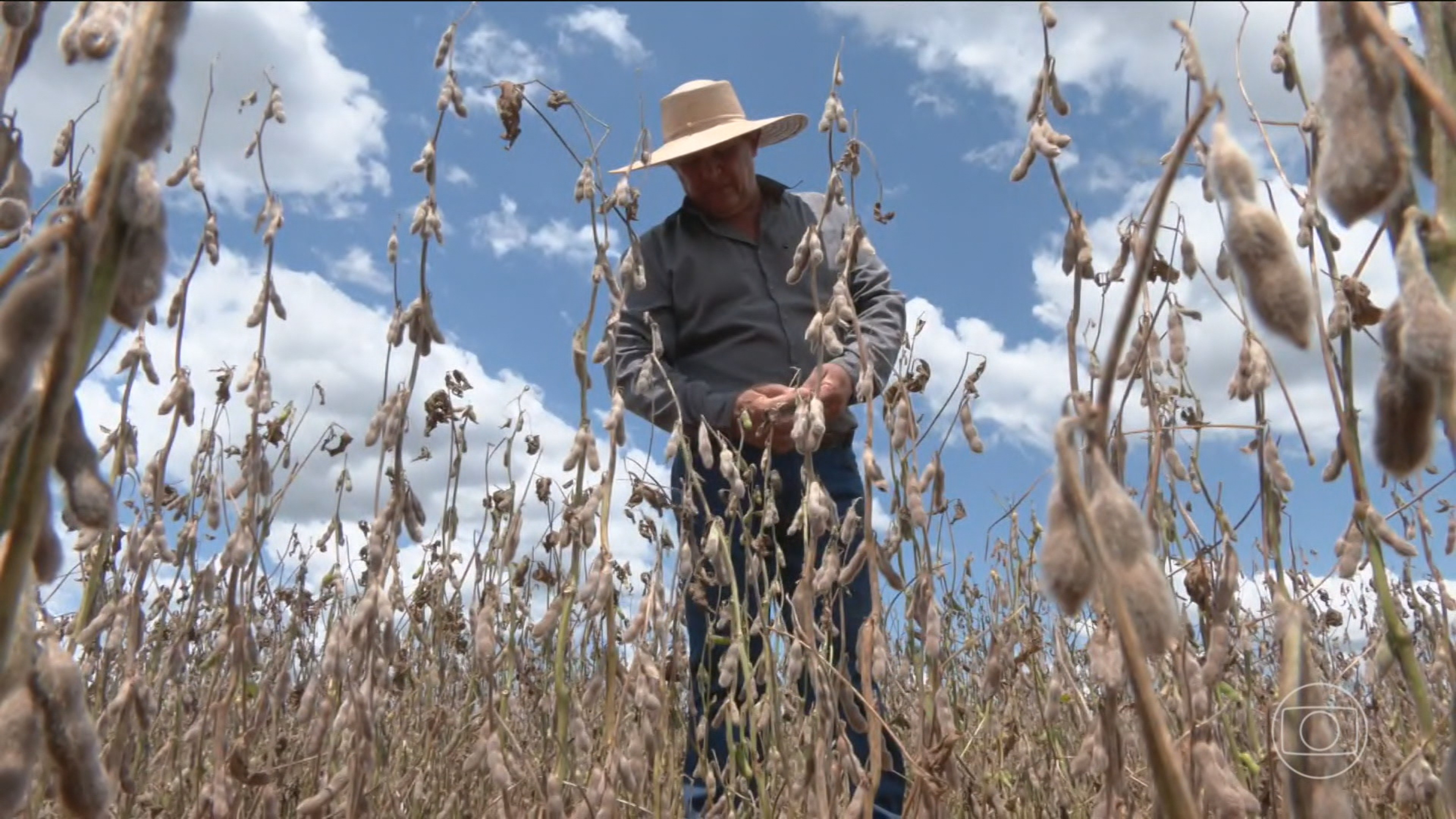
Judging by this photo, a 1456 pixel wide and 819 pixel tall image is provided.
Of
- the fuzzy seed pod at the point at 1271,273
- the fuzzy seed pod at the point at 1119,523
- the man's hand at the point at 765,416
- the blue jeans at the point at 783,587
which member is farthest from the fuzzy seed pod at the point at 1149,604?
the blue jeans at the point at 783,587

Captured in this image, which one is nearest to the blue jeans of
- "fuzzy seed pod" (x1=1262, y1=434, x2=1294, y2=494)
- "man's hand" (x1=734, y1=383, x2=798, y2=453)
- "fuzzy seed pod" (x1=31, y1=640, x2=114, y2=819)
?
"man's hand" (x1=734, y1=383, x2=798, y2=453)

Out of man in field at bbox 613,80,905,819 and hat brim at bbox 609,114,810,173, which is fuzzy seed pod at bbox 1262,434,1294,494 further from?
hat brim at bbox 609,114,810,173

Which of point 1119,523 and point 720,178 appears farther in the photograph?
point 720,178

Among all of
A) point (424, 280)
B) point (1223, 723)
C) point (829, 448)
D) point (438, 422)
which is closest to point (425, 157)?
point (424, 280)

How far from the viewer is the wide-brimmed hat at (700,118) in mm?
3297

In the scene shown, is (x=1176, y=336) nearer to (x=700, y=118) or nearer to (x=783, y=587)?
(x=783, y=587)

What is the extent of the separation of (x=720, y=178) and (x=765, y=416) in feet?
3.51

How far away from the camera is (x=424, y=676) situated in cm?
268

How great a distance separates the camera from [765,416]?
8.34ft

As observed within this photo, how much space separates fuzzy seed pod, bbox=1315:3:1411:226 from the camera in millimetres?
604

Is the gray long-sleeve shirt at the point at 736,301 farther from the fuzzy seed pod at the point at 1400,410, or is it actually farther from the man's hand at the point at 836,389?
the fuzzy seed pod at the point at 1400,410

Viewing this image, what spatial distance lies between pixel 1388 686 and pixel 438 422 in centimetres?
252

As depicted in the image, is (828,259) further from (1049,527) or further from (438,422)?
(1049,527)

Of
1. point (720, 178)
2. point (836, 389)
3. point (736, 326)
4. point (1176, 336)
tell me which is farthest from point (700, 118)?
point (1176, 336)
